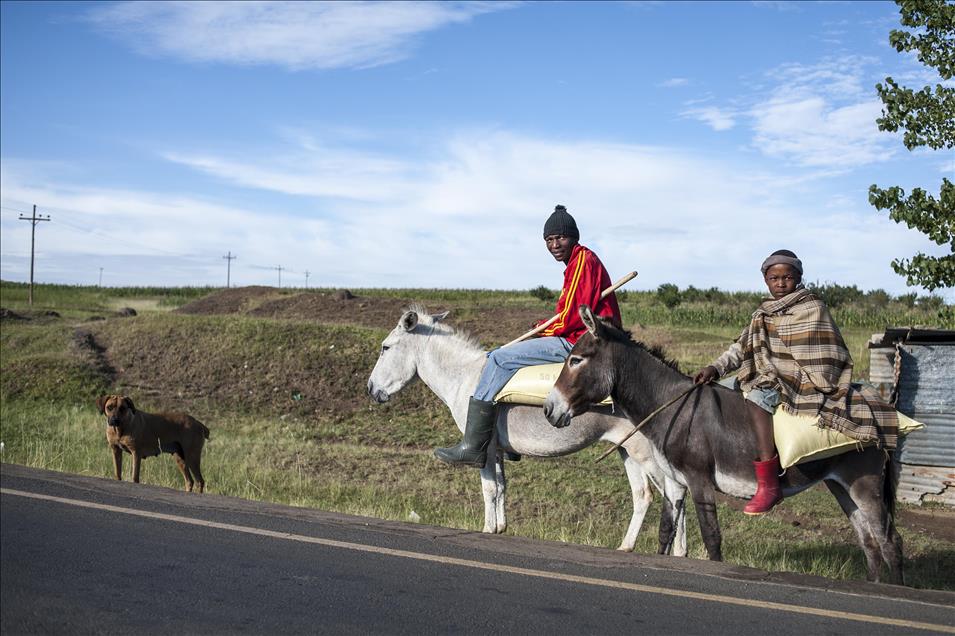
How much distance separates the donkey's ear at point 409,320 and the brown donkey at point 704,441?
2927mm

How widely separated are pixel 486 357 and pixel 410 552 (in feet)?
11.5

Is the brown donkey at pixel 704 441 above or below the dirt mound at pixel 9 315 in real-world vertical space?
below

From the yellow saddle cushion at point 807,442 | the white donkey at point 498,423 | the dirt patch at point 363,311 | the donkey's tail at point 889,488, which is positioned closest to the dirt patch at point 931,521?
the white donkey at point 498,423

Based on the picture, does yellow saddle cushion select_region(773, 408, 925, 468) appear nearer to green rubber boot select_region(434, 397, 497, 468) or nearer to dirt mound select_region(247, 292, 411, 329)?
green rubber boot select_region(434, 397, 497, 468)

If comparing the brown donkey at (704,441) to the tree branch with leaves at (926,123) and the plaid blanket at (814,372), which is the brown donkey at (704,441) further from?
the tree branch with leaves at (926,123)

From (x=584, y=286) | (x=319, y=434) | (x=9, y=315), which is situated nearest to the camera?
(x=584, y=286)

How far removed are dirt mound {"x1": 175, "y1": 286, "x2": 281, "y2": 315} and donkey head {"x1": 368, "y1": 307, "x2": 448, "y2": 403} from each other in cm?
3071

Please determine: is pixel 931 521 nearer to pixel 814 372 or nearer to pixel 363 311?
pixel 814 372

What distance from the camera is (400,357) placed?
1101cm

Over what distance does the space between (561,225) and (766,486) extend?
3.42 meters

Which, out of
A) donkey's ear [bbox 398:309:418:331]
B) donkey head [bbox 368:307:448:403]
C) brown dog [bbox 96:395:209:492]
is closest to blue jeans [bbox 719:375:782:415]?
donkey head [bbox 368:307:448:403]

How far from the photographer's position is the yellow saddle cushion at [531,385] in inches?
373

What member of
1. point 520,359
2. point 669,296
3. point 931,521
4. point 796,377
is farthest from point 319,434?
point 669,296

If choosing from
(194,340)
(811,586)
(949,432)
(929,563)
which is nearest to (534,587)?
(811,586)
